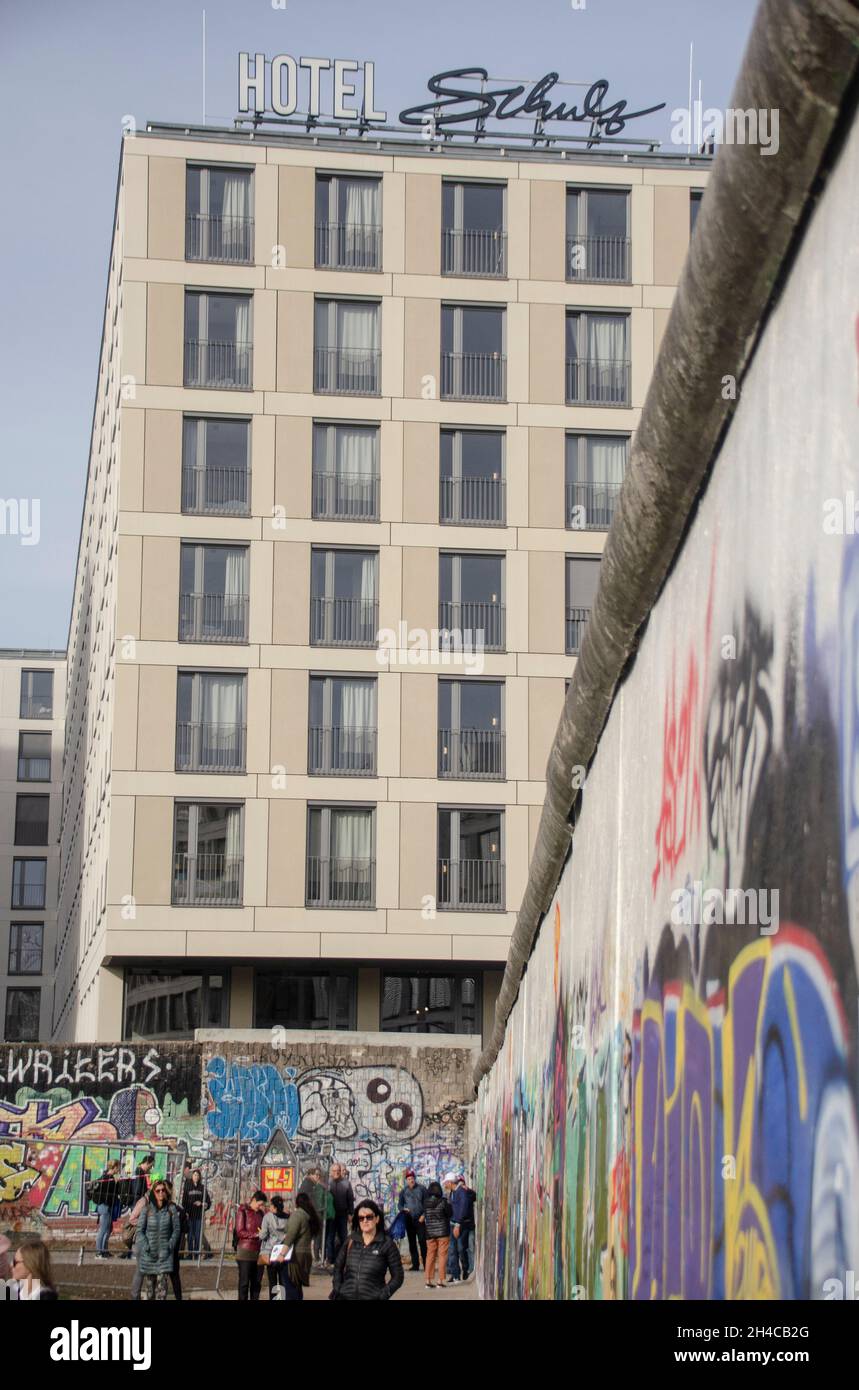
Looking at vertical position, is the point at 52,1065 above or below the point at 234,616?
below

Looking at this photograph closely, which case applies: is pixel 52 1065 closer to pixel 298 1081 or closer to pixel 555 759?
pixel 298 1081

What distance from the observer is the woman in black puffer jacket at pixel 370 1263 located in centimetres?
1159

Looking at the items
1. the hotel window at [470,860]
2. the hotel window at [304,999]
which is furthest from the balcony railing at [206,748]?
the hotel window at [304,999]

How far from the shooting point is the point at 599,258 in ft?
138

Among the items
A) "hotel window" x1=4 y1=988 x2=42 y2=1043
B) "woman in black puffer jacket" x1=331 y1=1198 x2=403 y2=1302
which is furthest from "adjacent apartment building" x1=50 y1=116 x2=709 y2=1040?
"hotel window" x1=4 y1=988 x2=42 y2=1043

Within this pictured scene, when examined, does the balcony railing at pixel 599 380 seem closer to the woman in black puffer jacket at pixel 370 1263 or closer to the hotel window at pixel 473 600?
the hotel window at pixel 473 600

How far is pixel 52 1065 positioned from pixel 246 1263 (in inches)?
594

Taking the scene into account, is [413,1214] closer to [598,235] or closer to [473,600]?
[473,600]

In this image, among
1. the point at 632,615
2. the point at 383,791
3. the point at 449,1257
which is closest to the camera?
the point at 632,615

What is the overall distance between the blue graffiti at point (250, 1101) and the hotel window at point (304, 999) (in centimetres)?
545

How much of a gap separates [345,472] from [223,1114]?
14301mm

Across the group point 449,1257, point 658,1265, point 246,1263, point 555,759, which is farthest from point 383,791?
point 658,1265

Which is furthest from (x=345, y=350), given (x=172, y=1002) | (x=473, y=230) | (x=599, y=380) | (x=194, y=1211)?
(x=194, y=1211)

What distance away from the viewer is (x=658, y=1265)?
16.6 feet
